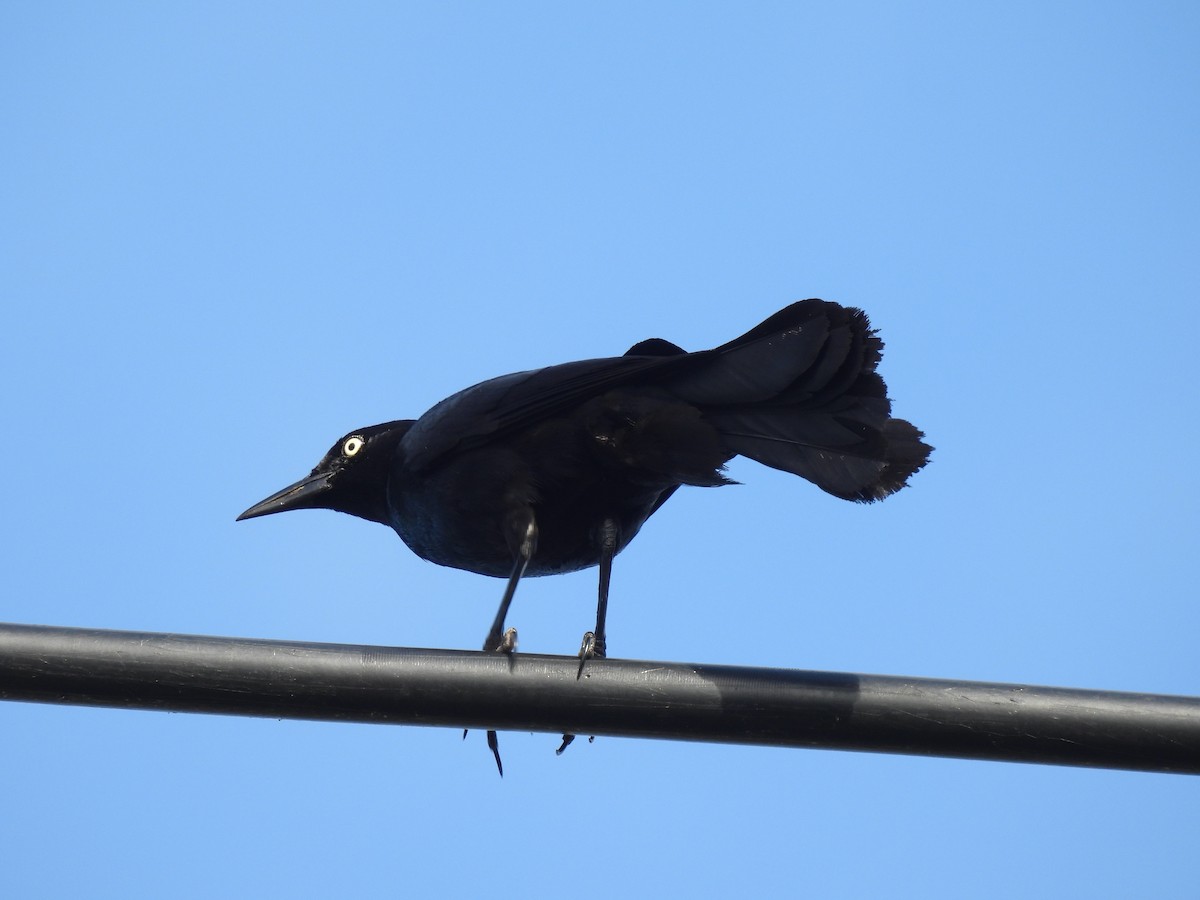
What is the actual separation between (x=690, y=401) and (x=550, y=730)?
178 cm

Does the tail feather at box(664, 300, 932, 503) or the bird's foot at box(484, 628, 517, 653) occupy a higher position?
the tail feather at box(664, 300, 932, 503)

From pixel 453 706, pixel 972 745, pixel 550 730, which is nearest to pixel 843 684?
pixel 972 745

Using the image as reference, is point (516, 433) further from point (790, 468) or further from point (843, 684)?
point (843, 684)

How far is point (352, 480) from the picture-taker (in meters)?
5.55

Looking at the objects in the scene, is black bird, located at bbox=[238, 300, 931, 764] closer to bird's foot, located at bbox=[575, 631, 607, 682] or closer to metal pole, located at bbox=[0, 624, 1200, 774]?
bird's foot, located at bbox=[575, 631, 607, 682]

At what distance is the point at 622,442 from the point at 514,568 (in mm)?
578

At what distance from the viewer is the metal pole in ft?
9.47

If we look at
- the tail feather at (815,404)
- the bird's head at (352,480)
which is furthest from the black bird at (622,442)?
the bird's head at (352,480)

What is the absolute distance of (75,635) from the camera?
297 cm

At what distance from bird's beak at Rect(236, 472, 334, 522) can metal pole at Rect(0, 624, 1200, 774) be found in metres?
2.59

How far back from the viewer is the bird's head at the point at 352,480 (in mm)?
5492

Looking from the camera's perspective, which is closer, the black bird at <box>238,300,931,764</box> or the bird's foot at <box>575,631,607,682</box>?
the black bird at <box>238,300,931,764</box>

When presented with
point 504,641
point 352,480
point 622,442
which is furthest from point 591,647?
point 352,480

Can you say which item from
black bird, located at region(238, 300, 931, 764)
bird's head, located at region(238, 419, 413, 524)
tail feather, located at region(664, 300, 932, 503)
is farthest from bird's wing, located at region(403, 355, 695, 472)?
bird's head, located at region(238, 419, 413, 524)
